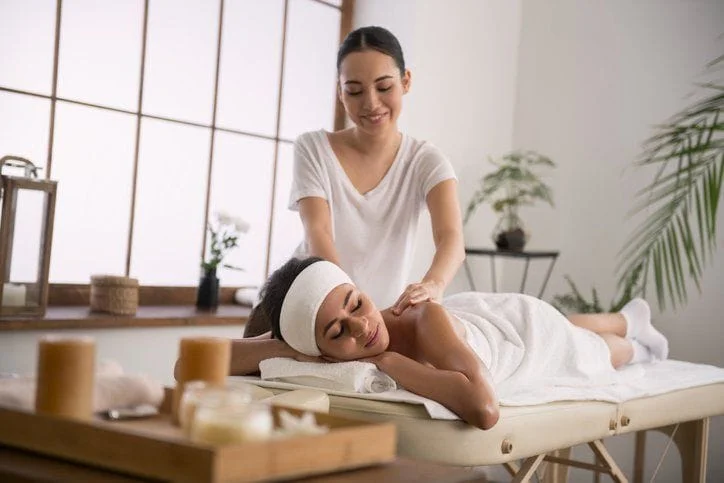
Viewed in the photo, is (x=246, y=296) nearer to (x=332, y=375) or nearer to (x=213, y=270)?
(x=213, y=270)

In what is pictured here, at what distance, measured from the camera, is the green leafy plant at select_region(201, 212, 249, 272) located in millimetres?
3664

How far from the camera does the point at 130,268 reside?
364 centimetres

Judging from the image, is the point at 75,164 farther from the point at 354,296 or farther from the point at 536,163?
the point at 536,163

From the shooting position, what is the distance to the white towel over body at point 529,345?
98.3 inches

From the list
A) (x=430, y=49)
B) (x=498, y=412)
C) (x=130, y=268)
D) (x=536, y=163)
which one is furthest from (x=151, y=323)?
(x=536, y=163)

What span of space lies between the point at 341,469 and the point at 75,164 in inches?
93.2

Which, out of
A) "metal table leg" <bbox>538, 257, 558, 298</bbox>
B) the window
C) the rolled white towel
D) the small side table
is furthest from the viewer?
"metal table leg" <bbox>538, 257, 558, 298</bbox>

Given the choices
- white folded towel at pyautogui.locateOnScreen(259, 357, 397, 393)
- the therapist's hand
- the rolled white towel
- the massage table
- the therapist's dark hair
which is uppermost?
the therapist's dark hair

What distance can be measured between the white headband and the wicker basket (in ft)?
3.85

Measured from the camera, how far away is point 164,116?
12.2 feet

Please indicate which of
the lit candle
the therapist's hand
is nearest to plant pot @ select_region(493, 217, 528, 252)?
the therapist's hand

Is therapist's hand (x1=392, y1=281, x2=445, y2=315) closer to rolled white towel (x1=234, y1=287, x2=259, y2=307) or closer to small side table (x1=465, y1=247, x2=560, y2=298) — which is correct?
rolled white towel (x1=234, y1=287, x2=259, y2=307)

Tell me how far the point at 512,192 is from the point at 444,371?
2.68m

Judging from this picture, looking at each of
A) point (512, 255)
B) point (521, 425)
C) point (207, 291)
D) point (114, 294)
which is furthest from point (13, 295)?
point (512, 255)
